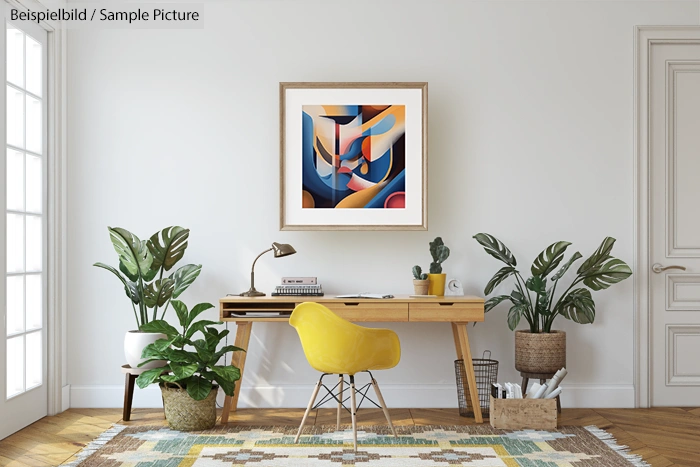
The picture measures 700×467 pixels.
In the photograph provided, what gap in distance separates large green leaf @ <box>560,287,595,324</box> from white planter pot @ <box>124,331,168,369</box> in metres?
2.39

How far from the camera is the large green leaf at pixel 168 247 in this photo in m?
4.03

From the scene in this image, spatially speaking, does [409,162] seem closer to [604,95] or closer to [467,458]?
[604,95]

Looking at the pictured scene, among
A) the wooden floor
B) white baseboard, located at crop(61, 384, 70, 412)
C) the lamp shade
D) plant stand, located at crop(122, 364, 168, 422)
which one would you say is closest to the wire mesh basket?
the wooden floor

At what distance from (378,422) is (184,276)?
1.43 meters

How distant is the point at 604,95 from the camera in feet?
14.5

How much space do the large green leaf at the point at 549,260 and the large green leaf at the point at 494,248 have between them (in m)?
0.13

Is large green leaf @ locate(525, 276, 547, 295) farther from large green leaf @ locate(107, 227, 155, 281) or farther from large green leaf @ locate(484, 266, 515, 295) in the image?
large green leaf @ locate(107, 227, 155, 281)

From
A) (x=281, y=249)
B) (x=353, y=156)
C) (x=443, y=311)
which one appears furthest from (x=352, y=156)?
(x=443, y=311)

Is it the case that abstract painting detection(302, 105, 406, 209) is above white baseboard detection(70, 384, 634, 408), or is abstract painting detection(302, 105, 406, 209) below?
above

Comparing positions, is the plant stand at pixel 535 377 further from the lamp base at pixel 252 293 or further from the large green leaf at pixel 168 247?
the large green leaf at pixel 168 247

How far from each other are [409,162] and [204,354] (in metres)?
1.67

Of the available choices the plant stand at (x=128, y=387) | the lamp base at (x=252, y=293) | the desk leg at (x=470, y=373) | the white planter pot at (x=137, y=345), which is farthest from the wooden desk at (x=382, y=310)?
the plant stand at (x=128, y=387)

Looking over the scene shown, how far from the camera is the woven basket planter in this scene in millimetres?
4031

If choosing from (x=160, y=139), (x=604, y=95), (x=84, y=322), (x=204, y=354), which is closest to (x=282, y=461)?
(x=204, y=354)
